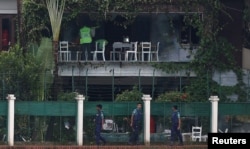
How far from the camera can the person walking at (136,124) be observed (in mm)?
25969

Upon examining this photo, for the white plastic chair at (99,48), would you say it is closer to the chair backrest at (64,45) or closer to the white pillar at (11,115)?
the chair backrest at (64,45)

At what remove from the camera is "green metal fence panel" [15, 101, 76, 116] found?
87.4 feet

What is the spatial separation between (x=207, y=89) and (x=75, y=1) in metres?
6.66

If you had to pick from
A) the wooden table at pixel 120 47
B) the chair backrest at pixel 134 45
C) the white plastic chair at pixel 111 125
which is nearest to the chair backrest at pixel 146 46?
the chair backrest at pixel 134 45

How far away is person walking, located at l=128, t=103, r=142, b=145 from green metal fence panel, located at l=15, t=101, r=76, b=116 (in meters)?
2.18

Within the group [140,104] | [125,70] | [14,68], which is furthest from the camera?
[125,70]

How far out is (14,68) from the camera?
28.2m

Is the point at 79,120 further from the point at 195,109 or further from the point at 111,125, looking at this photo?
the point at 195,109

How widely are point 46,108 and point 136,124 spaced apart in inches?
131

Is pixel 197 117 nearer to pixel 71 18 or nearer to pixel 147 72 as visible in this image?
pixel 147 72

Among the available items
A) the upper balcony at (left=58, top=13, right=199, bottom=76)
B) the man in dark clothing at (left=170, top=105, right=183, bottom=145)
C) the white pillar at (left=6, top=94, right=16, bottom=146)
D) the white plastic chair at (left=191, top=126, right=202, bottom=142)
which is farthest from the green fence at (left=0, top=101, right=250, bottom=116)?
the upper balcony at (left=58, top=13, right=199, bottom=76)

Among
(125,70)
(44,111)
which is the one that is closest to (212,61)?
(125,70)

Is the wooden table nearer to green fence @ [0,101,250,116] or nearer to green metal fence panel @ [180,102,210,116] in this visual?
green fence @ [0,101,250,116]

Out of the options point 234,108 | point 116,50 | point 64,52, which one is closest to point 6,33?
point 64,52
